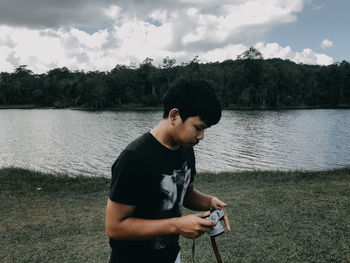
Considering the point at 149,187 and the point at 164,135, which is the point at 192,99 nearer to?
the point at 164,135

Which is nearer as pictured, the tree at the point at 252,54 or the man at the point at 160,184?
the man at the point at 160,184

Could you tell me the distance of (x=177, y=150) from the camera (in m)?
1.91

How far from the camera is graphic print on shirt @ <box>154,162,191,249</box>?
178 cm

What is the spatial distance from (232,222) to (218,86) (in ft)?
311

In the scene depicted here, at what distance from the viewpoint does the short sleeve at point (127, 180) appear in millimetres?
1585

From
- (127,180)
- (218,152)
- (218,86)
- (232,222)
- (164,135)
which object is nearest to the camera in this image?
(127,180)

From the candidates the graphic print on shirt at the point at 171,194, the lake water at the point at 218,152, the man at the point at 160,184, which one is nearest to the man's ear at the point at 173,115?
the man at the point at 160,184

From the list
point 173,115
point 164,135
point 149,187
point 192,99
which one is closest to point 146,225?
point 149,187

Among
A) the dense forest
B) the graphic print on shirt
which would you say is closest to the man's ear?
the graphic print on shirt

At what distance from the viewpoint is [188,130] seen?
6.02 ft

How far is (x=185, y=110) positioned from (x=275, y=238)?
481 centimetres

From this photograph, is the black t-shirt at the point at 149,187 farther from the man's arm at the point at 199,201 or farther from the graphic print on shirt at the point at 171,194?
the man's arm at the point at 199,201

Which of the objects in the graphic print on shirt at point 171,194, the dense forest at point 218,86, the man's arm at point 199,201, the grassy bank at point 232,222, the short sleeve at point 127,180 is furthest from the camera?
the dense forest at point 218,86

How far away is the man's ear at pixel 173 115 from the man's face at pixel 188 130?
0.03 metres
